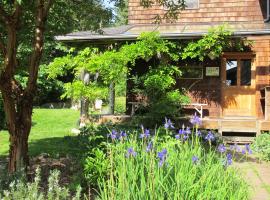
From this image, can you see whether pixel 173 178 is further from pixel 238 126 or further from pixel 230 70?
pixel 230 70

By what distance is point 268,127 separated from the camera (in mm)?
13523

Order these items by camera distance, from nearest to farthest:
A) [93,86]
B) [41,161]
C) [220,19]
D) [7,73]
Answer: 1. [7,73]
2. [41,161]
3. [93,86]
4. [220,19]

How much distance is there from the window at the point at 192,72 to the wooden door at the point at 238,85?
31.5 inches

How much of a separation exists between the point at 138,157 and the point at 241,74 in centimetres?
1204

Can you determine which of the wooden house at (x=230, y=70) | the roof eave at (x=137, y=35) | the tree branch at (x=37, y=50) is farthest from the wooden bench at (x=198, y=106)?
the tree branch at (x=37, y=50)

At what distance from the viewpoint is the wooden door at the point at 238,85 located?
1578 cm

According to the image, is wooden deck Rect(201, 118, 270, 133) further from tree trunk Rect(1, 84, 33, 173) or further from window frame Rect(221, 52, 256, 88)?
tree trunk Rect(1, 84, 33, 173)

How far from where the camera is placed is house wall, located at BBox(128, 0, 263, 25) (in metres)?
16.6

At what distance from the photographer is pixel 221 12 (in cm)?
1684

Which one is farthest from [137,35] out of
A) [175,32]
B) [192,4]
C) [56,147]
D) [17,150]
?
[17,150]

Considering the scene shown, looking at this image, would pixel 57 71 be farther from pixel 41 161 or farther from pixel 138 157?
pixel 138 157

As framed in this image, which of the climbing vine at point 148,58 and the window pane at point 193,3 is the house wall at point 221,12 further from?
the climbing vine at point 148,58

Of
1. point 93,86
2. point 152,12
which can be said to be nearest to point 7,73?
point 93,86

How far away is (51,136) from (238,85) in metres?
6.70
